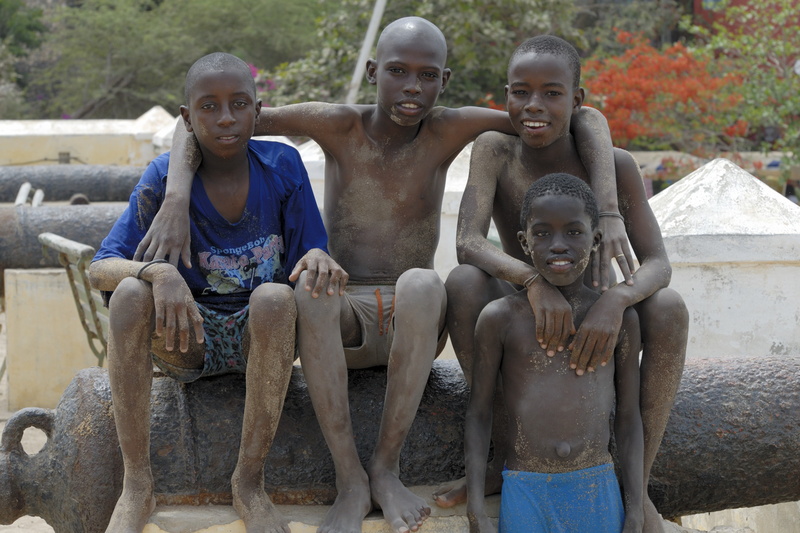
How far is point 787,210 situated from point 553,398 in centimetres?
237

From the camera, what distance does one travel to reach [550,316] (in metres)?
3.06

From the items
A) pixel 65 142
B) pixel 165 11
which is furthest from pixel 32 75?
pixel 65 142

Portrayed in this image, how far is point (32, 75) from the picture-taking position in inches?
909

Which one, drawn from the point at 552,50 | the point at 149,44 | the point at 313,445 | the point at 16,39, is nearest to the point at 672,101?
the point at 552,50

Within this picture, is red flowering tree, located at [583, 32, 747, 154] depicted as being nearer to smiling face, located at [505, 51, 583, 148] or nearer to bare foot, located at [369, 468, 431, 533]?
smiling face, located at [505, 51, 583, 148]

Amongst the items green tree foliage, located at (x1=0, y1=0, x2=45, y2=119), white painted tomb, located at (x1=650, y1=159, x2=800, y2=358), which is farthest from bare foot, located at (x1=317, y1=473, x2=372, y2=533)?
green tree foliage, located at (x1=0, y1=0, x2=45, y2=119)

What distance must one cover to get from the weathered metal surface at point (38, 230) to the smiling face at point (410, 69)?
171 inches

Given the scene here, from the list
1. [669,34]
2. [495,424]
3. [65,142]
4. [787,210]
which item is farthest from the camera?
[669,34]

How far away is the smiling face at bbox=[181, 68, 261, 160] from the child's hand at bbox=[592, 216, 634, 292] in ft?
3.82

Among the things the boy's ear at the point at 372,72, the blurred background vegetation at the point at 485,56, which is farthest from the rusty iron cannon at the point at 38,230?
the blurred background vegetation at the point at 485,56

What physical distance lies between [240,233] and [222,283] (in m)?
0.17

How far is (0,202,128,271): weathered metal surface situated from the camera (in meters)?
7.29

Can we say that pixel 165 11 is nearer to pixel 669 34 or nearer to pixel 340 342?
pixel 669 34

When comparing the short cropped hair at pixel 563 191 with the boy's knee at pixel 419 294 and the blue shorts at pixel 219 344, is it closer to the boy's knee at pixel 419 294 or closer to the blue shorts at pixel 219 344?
Answer: the boy's knee at pixel 419 294
